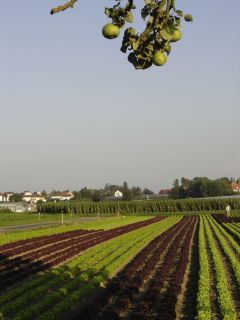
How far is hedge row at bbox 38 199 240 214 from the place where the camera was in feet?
275

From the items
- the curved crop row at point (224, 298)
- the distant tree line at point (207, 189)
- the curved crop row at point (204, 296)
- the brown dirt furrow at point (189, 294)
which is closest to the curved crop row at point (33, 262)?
the brown dirt furrow at point (189, 294)

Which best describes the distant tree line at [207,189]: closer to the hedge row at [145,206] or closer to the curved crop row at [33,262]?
the hedge row at [145,206]

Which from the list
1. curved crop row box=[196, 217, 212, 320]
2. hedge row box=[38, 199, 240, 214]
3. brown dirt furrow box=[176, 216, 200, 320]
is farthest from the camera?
hedge row box=[38, 199, 240, 214]

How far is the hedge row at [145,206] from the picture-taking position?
275ft

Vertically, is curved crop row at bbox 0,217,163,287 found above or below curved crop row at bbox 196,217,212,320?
above

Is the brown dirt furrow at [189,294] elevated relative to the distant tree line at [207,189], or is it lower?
lower

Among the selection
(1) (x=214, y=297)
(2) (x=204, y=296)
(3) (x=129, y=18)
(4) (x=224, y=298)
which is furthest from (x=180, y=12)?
(1) (x=214, y=297)

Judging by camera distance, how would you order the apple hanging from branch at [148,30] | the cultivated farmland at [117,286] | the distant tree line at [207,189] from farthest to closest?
the distant tree line at [207,189] < the cultivated farmland at [117,286] < the apple hanging from branch at [148,30]

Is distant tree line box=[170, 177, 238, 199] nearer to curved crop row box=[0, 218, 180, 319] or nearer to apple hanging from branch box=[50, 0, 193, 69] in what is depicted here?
curved crop row box=[0, 218, 180, 319]

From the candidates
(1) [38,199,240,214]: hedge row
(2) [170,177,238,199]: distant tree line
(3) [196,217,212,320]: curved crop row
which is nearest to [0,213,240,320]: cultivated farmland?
(3) [196,217,212,320]: curved crop row

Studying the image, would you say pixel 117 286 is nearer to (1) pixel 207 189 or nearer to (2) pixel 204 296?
(2) pixel 204 296

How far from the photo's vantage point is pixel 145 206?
3575 inches

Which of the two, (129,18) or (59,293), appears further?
(59,293)

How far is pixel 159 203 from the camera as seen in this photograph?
89.4 m
